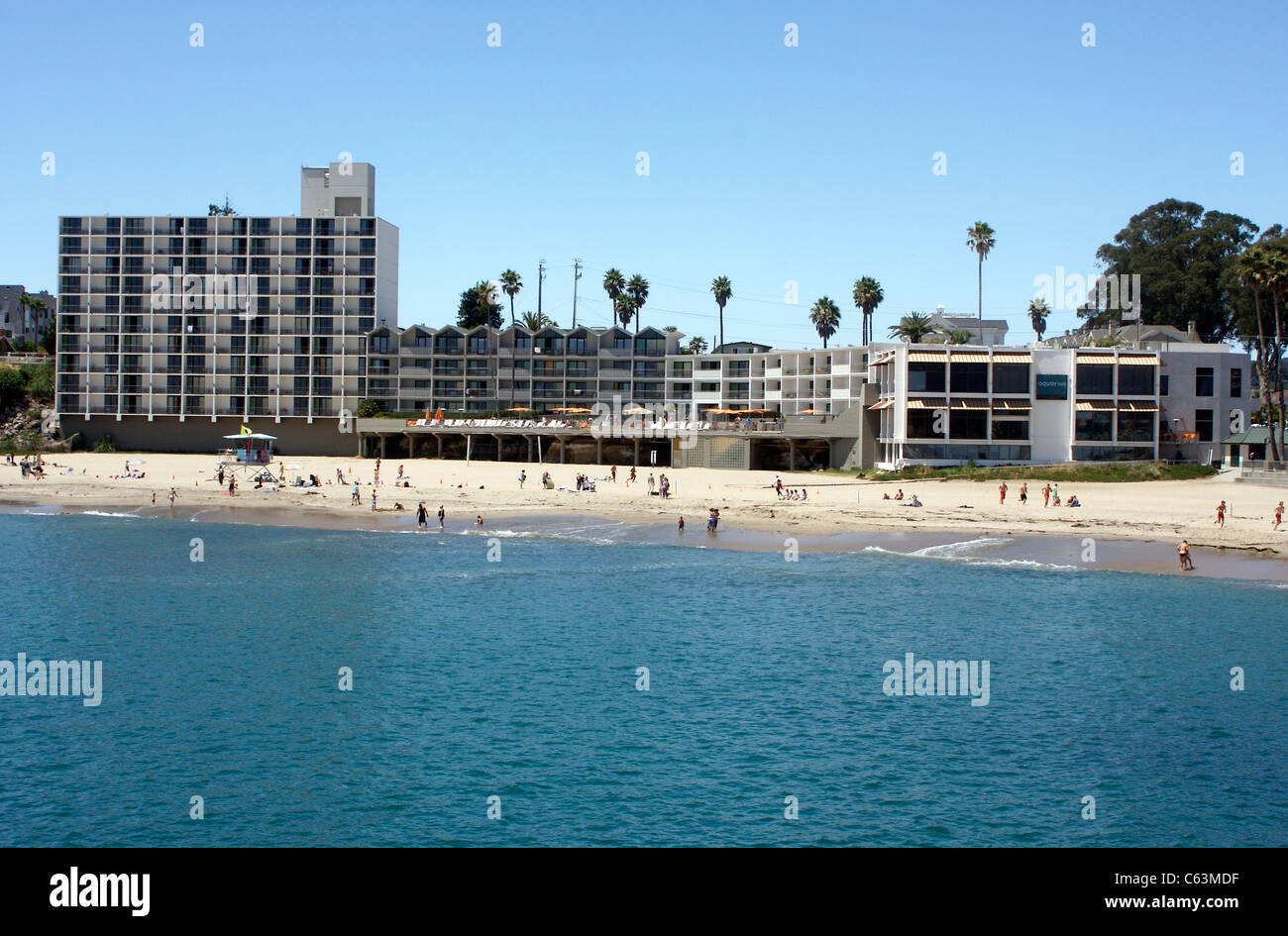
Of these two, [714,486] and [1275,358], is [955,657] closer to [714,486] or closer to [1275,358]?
[714,486]

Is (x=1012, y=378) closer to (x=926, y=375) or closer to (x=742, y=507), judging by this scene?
(x=926, y=375)

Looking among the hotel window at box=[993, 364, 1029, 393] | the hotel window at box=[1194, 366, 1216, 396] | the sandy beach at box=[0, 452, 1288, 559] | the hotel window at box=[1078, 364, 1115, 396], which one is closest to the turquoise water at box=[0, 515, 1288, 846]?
the sandy beach at box=[0, 452, 1288, 559]

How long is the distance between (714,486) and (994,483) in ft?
67.2

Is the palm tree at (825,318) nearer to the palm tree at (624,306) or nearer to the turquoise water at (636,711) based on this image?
the palm tree at (624,306)

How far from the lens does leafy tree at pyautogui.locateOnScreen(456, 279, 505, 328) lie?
13050 cm

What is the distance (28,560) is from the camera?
2050 inches

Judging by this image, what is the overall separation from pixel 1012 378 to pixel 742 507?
98.3 feet

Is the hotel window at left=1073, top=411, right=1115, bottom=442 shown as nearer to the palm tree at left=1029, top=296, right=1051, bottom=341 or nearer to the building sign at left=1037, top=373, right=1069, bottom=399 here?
the building sign at left=1037, top=373, right=1069, bottom=399

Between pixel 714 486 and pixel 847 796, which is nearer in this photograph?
pixel 847 796

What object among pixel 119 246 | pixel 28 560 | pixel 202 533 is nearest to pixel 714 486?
pixel 202 533

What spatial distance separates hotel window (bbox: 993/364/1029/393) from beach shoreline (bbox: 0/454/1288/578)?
1143 centimetres

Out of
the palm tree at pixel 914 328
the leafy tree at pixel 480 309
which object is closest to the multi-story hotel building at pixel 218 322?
the leafy tree at pixel 480 309

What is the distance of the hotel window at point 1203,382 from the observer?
3497 inches
